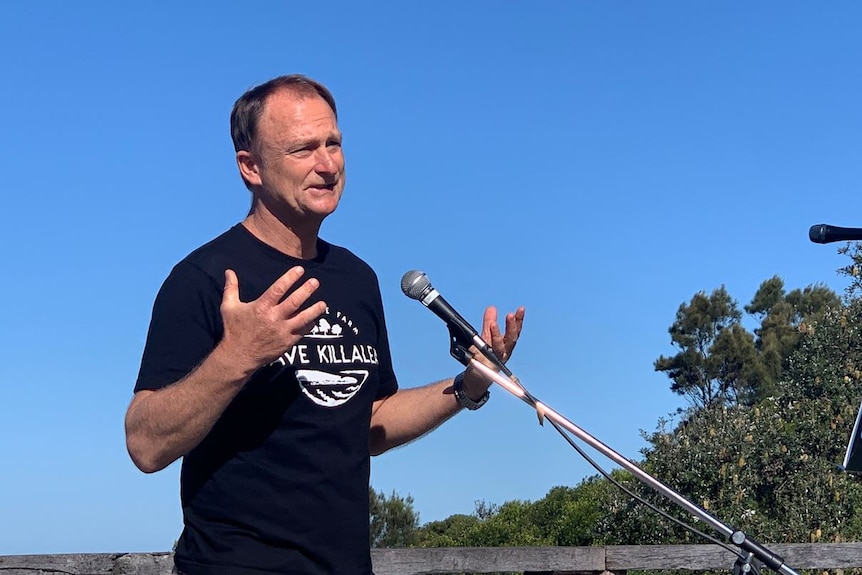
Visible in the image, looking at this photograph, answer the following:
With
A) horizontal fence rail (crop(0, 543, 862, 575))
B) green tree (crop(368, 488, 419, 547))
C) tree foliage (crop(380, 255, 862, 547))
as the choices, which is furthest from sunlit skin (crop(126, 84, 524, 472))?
green tree (crop(368, 488, 419, 547))

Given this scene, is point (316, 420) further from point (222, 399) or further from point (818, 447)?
point (818, 447)

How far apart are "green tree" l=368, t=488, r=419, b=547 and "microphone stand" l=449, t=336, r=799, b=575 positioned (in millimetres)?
18622

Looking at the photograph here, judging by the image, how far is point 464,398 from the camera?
115 inches

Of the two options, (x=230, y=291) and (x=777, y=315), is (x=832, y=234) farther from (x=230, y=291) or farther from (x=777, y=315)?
(x=777, y=315)

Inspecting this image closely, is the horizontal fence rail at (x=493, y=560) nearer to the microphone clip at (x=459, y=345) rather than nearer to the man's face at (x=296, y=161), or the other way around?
the microphone clip at (x=459, y=345)

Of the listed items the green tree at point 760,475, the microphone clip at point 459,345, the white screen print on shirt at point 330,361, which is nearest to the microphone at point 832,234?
the microphone clip at point 459,345

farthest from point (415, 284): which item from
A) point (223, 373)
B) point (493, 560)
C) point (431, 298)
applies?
point (493, 560)

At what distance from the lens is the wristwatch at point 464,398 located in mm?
2917

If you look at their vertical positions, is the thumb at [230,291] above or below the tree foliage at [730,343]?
below

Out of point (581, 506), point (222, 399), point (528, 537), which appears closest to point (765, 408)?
point (581, 506)

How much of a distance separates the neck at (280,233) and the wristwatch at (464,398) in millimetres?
568

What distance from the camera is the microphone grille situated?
2.67 meters

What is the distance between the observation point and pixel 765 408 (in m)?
12.4

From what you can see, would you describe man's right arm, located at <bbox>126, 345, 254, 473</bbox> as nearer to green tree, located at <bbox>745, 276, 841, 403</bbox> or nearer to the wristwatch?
the wristwatch
